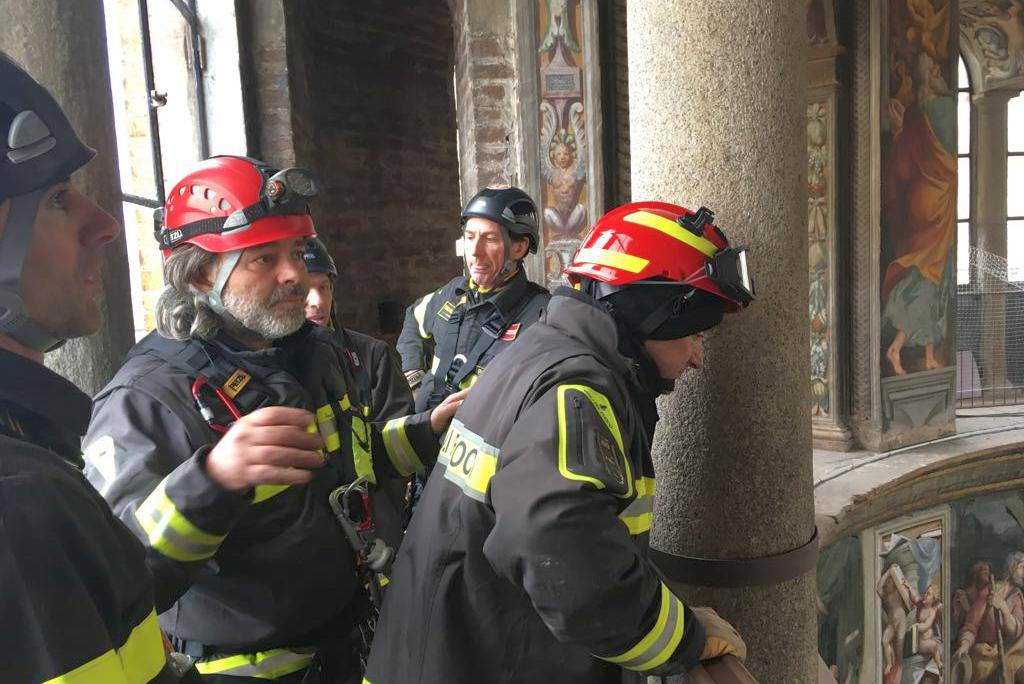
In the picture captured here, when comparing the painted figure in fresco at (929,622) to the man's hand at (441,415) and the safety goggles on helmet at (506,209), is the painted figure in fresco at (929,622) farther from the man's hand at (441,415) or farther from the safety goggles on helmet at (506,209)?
the man's hand at (441,415)

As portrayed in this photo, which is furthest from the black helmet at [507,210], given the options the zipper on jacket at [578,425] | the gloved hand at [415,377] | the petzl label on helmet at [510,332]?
the zipper on jacket at [578,425]

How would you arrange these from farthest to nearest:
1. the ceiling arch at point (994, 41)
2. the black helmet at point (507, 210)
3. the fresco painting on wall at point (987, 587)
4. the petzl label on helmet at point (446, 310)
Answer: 1. the ceiling arch at point (994, 41)
2. the fresco painting on wall at point (987, 587)
3. the petzl label on helmet at point (446, 310)
4. the black helmet at point (507, 210)

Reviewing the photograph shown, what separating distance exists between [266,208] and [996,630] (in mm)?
6851

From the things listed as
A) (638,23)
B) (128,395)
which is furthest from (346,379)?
(638,23)

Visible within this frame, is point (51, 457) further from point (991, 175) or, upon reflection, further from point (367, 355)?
point (991, 175)

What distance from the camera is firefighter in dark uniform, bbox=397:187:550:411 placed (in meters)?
3.21

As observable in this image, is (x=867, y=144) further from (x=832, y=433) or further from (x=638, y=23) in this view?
(x=638, y=23)

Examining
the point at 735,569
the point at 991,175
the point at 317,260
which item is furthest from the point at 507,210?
the point at 991,175

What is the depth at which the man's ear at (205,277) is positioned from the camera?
1812 mm

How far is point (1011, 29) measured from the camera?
405 inches

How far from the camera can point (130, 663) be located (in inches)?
35.3

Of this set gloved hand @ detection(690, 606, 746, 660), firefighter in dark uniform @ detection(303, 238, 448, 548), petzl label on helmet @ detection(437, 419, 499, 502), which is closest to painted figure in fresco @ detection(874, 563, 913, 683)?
firefighter in dark uniform @ detection(303, 238, 448, 548)

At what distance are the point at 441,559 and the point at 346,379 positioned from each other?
65 cm

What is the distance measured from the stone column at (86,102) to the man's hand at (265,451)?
93 cm
